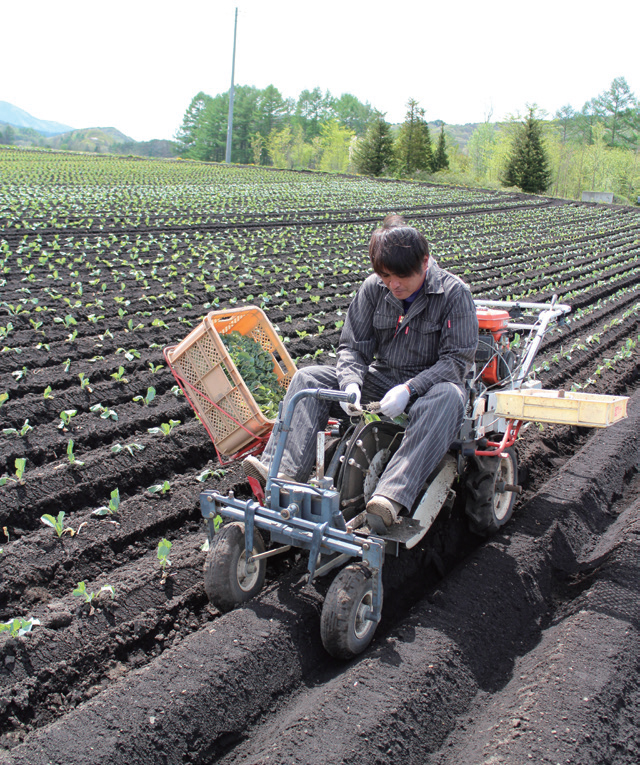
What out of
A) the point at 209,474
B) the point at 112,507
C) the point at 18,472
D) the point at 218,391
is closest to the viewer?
the point at 218,391

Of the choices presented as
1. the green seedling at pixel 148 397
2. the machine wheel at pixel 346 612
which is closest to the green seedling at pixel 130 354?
the green seedling at pixel 148 397

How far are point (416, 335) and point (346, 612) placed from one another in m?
1.48

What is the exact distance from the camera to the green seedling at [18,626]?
9.25ft

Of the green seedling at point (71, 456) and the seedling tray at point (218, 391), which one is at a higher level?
the seedling tray at point (218, 391)

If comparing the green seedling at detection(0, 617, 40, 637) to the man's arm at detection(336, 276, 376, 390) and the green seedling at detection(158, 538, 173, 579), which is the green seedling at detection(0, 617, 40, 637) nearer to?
the green seedling at detection(158, 538, 173, 579)

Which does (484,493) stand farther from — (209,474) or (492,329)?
(209,474)

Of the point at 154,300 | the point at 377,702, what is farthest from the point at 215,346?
the point at 154,300

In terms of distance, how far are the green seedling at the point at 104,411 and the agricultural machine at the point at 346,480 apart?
1143 mm

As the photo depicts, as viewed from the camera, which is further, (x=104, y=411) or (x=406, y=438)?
(x=104, y=411)

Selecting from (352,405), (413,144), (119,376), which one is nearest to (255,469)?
(352,405)

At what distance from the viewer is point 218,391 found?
3.78m

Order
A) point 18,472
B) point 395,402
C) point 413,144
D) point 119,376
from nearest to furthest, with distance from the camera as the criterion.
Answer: point 395,402
point 18,472
point 119,376
point 413,144

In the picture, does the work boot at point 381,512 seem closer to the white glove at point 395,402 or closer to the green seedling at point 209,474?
the white glove at point 395,402

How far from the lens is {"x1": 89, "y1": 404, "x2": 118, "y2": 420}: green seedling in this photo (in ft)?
16.9
